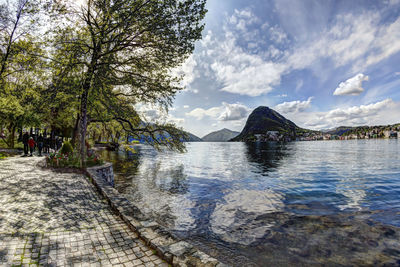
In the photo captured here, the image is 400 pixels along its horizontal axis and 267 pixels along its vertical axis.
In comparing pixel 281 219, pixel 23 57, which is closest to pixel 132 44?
pixel 23 57

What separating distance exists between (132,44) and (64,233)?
12.8m

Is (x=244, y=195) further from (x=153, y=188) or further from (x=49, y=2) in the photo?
(x=49, y=2)

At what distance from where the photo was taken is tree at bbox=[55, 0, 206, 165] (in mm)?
12305

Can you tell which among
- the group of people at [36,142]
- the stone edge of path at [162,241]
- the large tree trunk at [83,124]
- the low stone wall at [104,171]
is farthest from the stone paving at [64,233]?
the group of people at [36,142]

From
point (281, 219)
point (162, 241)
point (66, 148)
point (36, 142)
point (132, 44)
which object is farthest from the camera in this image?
point (36, 142)

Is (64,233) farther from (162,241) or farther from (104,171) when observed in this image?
(104,171)

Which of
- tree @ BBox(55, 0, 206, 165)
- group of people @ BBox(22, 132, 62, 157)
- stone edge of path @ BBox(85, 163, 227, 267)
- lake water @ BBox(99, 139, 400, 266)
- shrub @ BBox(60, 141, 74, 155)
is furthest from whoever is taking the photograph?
group of people @ BBox(22, 132, 62, 157)

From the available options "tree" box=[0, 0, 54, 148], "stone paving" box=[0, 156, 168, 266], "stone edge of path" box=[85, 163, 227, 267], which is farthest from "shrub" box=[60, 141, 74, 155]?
"stone edge of path" box=[85, 163, 227, 267]

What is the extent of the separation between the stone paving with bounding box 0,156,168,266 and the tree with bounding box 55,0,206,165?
26.6 feet

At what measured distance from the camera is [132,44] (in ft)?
45.9

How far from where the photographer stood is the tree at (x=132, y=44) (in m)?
12.3

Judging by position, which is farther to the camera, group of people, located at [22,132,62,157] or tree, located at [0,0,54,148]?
group of people, located at [22,132,62,157]

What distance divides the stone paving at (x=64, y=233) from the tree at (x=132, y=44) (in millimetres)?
8101

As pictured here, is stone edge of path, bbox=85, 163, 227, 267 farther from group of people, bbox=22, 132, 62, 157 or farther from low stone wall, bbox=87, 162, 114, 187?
group of people, bbox=22, 132, 62, 157
